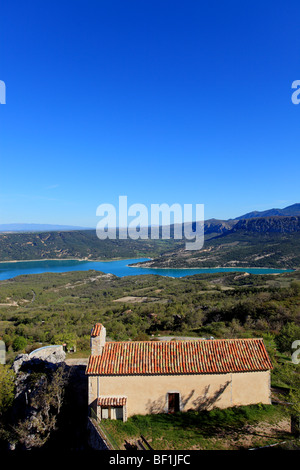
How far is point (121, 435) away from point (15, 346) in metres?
20.3

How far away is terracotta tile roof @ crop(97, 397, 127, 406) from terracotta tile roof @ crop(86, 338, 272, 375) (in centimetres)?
99

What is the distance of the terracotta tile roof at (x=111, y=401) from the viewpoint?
1204 cm

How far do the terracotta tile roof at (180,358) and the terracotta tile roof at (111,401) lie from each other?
0.99 metres

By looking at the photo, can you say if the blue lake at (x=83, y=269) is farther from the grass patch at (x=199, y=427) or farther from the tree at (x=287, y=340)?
the grass patch at (x=199, y=427)

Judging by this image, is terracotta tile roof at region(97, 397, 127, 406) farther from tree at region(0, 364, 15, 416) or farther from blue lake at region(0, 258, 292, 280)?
blue lake at region(0, 258, 292, 280)

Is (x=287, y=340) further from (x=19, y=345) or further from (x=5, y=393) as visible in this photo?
(x=19, y=345)

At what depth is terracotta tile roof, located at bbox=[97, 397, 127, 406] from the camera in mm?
12039

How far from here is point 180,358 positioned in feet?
43.5

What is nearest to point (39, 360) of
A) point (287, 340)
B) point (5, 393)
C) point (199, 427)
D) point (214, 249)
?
point (5, 393)

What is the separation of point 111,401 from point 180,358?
338cm

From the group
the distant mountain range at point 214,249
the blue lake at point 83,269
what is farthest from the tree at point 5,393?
the distant mountain range at point 214,249

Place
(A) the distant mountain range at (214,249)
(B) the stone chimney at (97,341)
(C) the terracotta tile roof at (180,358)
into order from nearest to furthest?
(C) the terracotta tile roof at (180,358)
(B) the stone chimney at (97,341)
(A) the distant mountain range at (214,249)

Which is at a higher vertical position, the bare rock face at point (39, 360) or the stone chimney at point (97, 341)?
the stone chimney at point (97, 341)

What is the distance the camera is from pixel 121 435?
11172mm
